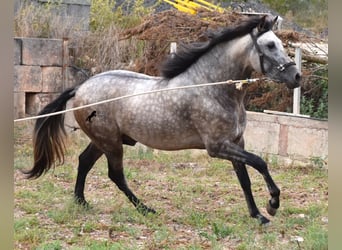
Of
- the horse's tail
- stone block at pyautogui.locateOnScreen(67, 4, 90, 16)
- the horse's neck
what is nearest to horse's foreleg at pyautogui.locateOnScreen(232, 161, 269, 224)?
the horse's neck

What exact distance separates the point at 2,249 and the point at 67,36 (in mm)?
10976

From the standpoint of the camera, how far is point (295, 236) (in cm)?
549

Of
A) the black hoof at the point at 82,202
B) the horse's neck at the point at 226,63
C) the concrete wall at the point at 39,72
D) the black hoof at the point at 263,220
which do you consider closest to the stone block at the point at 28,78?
the concrete wall at the point at 39,72

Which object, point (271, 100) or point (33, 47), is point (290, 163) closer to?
point (271, 100)

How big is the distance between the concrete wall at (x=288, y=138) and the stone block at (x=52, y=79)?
3403 mm

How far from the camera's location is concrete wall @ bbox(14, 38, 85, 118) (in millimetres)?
10734

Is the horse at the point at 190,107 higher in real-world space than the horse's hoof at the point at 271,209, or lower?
higher

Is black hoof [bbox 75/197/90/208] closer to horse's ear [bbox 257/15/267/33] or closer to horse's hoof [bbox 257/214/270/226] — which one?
horse's hoof [bbox 257/214/270/226]

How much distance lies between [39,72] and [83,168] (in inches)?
182

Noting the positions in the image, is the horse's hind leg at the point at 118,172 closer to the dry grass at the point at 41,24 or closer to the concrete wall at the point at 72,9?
the dry grass at the point at 41,24

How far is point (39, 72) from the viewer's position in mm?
10844

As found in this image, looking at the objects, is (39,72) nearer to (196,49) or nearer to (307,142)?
(307,142)

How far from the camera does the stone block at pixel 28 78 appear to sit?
10.7 metres

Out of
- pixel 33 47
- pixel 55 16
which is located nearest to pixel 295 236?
pixel 33 47
